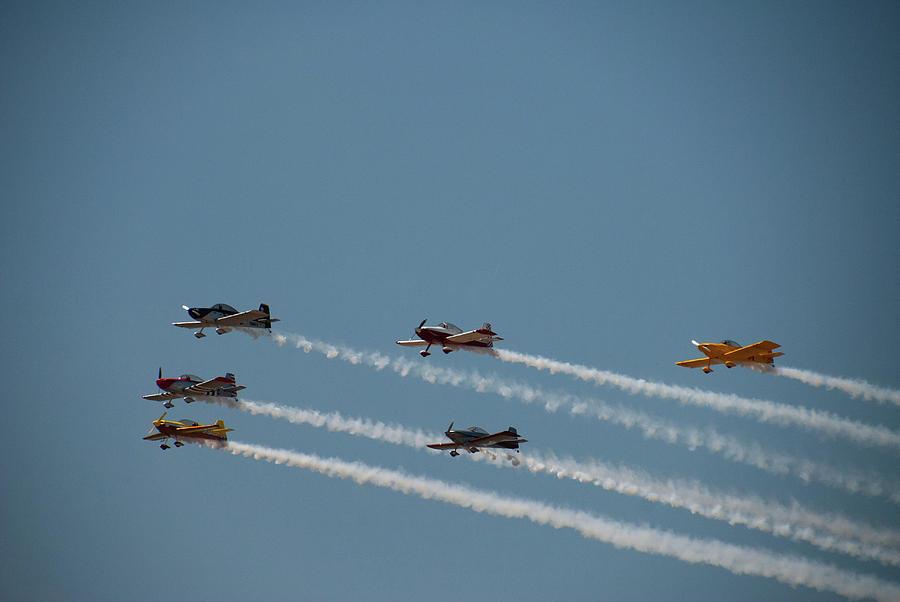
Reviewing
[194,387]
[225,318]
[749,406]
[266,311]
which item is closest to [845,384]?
[749,406]

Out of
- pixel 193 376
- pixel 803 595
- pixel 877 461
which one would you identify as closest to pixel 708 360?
pixel 193 376

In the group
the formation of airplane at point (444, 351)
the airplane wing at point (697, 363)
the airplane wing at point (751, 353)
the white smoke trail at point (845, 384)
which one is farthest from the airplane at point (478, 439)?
the white smoke trail at point (845, 384)

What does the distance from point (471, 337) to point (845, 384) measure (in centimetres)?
2686

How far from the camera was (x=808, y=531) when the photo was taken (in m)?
59.5

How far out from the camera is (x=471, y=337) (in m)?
56.5

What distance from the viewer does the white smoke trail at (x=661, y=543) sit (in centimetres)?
5928

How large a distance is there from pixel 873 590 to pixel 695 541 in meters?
12.3

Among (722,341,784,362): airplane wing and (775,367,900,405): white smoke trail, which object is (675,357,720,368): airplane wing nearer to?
(722,341,784,362): airplane wing

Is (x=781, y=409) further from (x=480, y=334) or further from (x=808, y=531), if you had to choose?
(x=480, y=334)

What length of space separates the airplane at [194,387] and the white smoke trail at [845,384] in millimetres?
39670

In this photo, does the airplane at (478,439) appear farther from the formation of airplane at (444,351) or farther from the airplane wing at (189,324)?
the airplane wing at (189,324)

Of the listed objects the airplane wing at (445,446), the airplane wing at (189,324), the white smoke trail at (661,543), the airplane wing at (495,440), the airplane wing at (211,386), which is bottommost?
the white smoke trail at (661,543)

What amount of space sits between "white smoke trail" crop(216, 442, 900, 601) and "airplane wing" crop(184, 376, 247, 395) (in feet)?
35.0

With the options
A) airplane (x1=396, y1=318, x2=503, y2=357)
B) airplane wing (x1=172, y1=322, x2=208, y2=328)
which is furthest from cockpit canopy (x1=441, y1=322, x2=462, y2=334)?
airplane wing (x1=172, y1=322, x2=208, y2=328)
